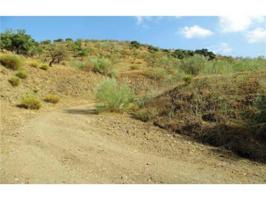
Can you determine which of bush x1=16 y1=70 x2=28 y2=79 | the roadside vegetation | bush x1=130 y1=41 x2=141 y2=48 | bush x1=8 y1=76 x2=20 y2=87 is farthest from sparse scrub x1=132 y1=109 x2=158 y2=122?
bush x1=130 y1=41 x2=141 y2=48

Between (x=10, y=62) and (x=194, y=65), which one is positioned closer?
(x=10, y=62)

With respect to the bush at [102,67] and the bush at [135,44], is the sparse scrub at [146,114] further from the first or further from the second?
the bush at [135,44]

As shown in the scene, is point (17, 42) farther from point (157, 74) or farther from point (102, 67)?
point (157, 74)

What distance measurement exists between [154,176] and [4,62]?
51.8 ft

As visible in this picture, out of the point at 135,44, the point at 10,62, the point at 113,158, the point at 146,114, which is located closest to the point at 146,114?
the point at 146,114

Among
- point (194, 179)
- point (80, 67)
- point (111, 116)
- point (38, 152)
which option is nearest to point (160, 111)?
point (111, 116)

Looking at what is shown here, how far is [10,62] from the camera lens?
71.8 ft

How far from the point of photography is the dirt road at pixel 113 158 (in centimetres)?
790

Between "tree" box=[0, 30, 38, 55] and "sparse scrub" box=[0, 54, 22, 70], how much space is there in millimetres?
9368

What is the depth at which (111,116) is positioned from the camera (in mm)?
14664

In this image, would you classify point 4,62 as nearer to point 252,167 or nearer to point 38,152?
point 38,152

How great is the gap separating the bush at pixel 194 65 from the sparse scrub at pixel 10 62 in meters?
9.90

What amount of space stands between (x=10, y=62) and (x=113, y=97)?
849 cm

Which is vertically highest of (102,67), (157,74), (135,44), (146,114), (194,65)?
(135,44)
